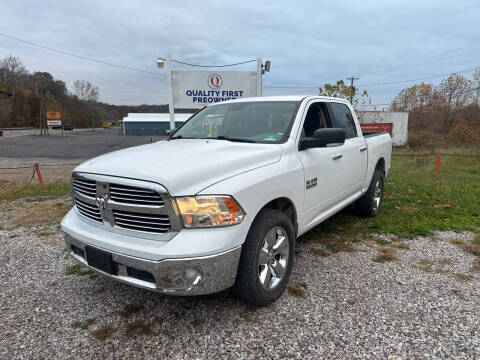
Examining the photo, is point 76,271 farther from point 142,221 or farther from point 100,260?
point 142,221

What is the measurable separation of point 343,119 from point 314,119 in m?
0.92

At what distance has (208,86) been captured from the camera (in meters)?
11.2

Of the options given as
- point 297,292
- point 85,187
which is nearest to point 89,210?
point 85,187

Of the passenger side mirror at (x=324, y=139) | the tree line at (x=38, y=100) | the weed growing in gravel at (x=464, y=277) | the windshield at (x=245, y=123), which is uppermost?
the tree line at (x=38, y=100)

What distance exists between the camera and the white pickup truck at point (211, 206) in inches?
84.7

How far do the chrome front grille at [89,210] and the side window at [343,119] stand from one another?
9.47ft

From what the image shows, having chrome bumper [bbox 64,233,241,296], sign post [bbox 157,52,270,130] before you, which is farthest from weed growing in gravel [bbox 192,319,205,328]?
sign post [bbox 157,52,270,130]

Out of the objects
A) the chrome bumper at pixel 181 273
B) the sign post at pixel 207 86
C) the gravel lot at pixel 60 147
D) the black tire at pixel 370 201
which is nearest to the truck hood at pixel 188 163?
the chrome bumper at pixel 181 273

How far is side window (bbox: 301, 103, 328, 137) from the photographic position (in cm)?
341

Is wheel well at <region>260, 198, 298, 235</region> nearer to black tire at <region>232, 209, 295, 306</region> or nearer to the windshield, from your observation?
black tire at <region>232, 209, 295, 306</region>

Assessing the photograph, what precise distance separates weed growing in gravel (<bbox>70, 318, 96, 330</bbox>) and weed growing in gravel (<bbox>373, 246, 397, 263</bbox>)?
9.84ft

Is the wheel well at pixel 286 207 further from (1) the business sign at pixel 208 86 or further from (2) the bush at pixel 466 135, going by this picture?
(2) the bush at pixel 466 135

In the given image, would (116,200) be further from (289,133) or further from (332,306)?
(332,306)

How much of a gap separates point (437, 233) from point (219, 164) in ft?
12.8
